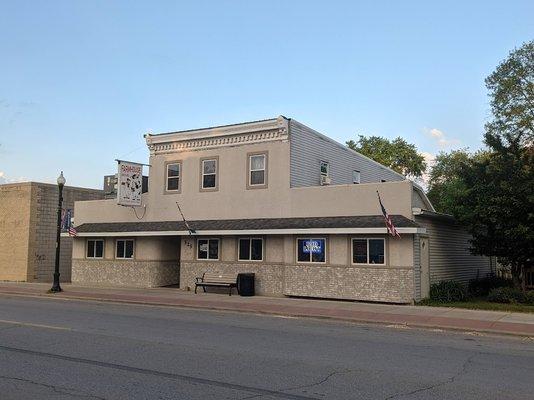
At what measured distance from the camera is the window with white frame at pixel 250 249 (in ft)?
76.4

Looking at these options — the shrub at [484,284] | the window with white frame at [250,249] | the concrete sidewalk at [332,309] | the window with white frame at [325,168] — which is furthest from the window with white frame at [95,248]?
the shrub at [484,284]

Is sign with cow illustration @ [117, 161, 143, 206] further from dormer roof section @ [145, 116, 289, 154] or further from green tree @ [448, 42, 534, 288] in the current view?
green tree @ [448, 42, 534, 288]

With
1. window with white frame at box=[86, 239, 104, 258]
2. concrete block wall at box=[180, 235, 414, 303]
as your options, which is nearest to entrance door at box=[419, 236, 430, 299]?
concrete block wall at box=[180, 235, 414, 303]

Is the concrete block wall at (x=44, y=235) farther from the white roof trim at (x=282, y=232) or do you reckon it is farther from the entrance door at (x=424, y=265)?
the entrance door at (x=424, y=265)

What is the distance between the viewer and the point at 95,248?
2891 centimetres

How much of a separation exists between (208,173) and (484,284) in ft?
44.1

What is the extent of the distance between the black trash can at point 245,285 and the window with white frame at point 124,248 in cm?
725

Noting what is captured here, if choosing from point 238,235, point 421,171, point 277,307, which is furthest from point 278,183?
point 421,171

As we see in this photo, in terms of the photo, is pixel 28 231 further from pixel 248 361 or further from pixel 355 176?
pixel 248 361

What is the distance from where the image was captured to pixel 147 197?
27.0 m

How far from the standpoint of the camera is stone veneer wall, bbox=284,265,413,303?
19.7 metres

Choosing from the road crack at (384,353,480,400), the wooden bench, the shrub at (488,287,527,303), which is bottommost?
the road crack at (384,353,480,400)

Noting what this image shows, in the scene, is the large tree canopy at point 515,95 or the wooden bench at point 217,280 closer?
the wooden bench at point 217,280

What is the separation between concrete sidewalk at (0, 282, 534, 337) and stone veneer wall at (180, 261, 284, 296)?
2.00 ft
